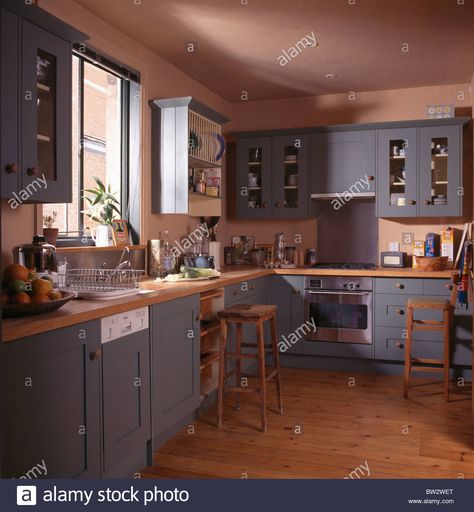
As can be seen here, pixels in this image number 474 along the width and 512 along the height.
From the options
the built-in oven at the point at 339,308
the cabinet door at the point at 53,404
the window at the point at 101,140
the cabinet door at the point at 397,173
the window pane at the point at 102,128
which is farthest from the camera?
the cabinet door at the point at 397,173

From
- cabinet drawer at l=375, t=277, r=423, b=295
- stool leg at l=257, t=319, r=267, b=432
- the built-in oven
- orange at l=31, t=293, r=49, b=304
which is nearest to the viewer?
orange at l=31, t=293, r=49, b=304

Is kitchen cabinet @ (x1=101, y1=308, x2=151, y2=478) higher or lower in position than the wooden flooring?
higher

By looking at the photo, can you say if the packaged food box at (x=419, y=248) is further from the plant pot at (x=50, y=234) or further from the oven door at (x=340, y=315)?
the plant pot at (x=50, y=234)

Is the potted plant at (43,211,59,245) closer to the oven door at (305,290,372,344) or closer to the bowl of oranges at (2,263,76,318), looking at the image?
the bowl of oranges at (2,263,76,318)

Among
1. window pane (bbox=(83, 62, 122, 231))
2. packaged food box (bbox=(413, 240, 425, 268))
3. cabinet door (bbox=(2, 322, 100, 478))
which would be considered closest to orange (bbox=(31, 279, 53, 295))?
cabinet door (bbox=(2, 322, 100, 478))

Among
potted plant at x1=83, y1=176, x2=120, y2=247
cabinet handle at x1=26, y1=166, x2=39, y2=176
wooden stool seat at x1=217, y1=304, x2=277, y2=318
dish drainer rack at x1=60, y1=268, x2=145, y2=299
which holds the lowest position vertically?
wooden stool seat at x1=217, y1=304, x2=277, y2=318

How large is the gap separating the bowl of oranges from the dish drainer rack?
27 cm

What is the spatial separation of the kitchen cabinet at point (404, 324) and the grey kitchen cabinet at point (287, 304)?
66cm

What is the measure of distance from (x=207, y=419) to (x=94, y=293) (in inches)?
54.1

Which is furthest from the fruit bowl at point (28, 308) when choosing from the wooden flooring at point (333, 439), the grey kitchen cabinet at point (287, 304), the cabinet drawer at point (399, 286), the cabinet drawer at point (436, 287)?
the cabinet drawer at point (436, 287)

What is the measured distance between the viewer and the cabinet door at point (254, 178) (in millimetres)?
5254

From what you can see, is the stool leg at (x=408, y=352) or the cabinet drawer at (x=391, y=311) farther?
the cabinet drawer at (x=391, y=311)

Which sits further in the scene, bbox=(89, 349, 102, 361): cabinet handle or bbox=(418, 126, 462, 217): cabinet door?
bbox=(418, 126, 462, 217): cabinet door

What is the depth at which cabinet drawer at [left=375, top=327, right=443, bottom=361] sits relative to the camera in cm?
445
